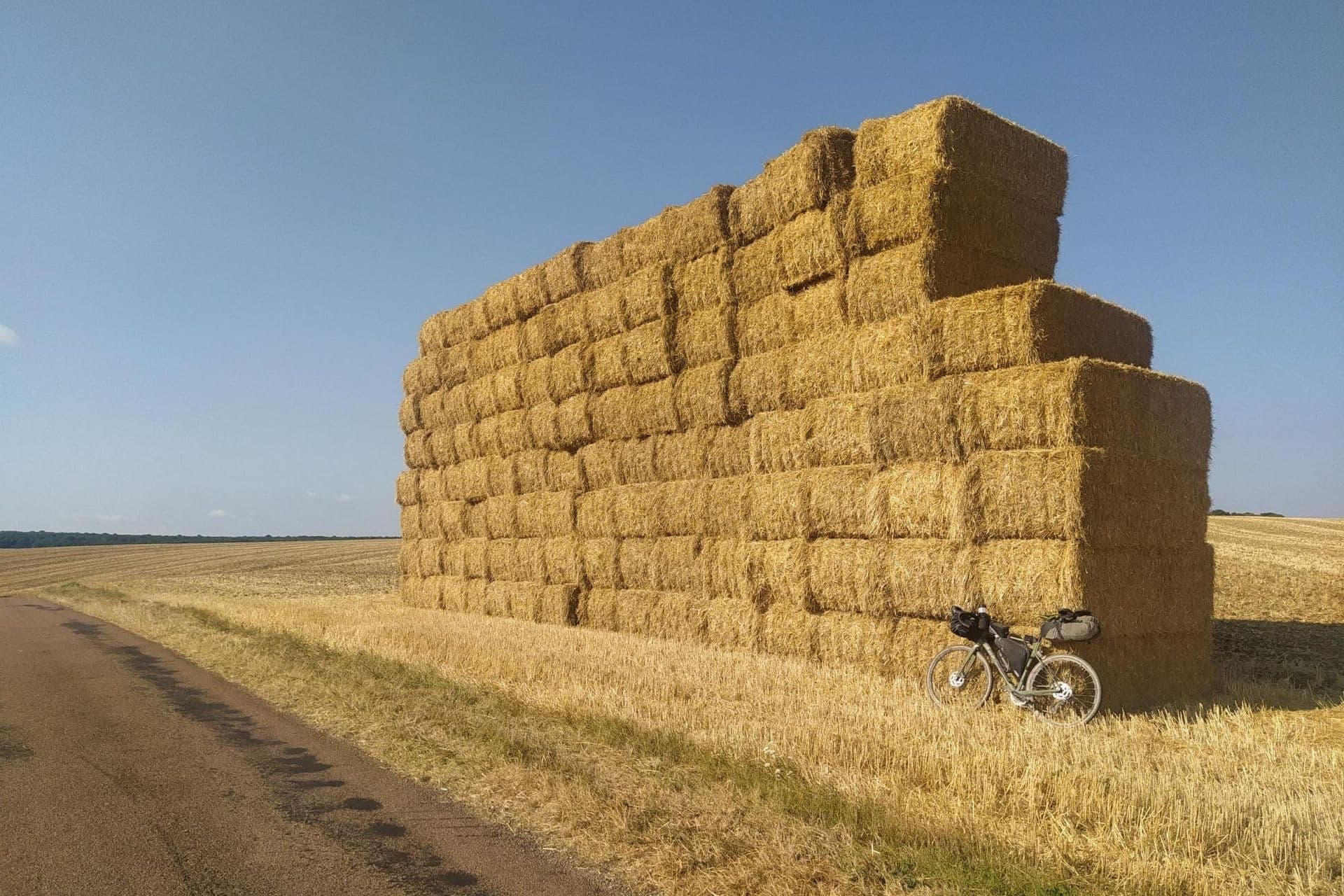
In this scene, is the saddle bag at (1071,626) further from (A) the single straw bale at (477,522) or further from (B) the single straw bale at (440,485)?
(B) the single straw bale at (440,485)

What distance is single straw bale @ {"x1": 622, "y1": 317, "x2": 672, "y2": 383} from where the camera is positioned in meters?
14.9

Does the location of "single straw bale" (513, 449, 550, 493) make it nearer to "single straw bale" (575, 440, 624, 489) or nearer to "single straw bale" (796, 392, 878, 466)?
"single straw bale" (575, 440, 624, 489)

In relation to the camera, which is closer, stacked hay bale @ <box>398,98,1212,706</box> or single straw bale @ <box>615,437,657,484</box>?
stacked hay bale @ <box>398,98,1212,706</box>

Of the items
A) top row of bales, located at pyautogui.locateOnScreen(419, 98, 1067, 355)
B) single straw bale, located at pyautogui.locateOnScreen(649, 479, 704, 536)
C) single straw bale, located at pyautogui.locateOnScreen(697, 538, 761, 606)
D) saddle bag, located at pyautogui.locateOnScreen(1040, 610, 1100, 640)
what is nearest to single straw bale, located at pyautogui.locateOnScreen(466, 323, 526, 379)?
single straw bale, located at pyautogui.locateOnScreen(649, 479, 704, 536)

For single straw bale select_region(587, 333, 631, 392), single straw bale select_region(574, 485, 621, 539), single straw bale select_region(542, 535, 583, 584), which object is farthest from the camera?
single straw bale select_region(542, 535, 583, 584)

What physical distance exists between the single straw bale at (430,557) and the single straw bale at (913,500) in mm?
13644

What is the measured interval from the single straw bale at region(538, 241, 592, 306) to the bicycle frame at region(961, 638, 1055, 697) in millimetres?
10527

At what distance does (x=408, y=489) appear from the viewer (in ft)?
77.7

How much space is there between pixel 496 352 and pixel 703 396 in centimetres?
716

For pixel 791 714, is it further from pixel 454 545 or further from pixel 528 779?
pixel 454 545

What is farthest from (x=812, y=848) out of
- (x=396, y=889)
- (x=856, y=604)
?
(x=856, y=604)

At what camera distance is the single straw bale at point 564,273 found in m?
17.2

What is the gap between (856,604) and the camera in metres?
11.2

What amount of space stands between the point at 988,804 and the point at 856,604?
5781 millimetres
